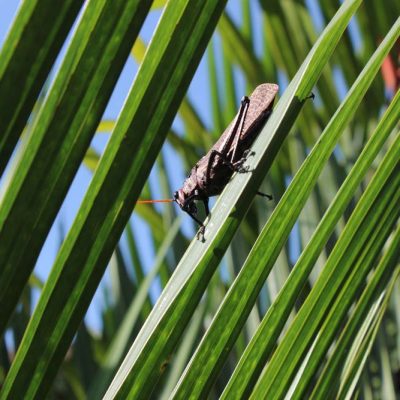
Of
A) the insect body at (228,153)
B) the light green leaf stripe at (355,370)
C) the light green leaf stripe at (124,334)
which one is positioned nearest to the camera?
the light green leaf stripe at (355,370)

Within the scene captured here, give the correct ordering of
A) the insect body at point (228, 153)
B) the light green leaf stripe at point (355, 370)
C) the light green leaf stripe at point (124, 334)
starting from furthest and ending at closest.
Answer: the insect body at point (228, 153) < the light green leaf stripe at point (124, 334) < the light green leaf stripe at point (355, 370)

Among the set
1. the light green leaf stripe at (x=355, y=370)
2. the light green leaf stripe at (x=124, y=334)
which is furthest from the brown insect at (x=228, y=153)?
the light green leaf stripe at (x=355, y=370)

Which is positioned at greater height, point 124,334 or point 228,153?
point 228,153

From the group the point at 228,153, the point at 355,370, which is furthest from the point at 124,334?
the point at 355,370

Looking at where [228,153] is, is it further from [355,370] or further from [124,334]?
[355,370]

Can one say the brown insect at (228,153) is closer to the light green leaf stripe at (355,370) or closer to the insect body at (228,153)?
the insect body at (228,153)

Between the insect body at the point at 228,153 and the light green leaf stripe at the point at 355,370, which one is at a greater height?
the insect body at the point at 228,153

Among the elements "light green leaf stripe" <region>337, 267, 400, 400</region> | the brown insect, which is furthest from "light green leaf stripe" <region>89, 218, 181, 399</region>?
"light green leaf stripe" <region>337, 267, 400, 400</region>

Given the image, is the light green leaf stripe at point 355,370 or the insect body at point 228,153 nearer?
the light green leaf stripe at point 355,370
